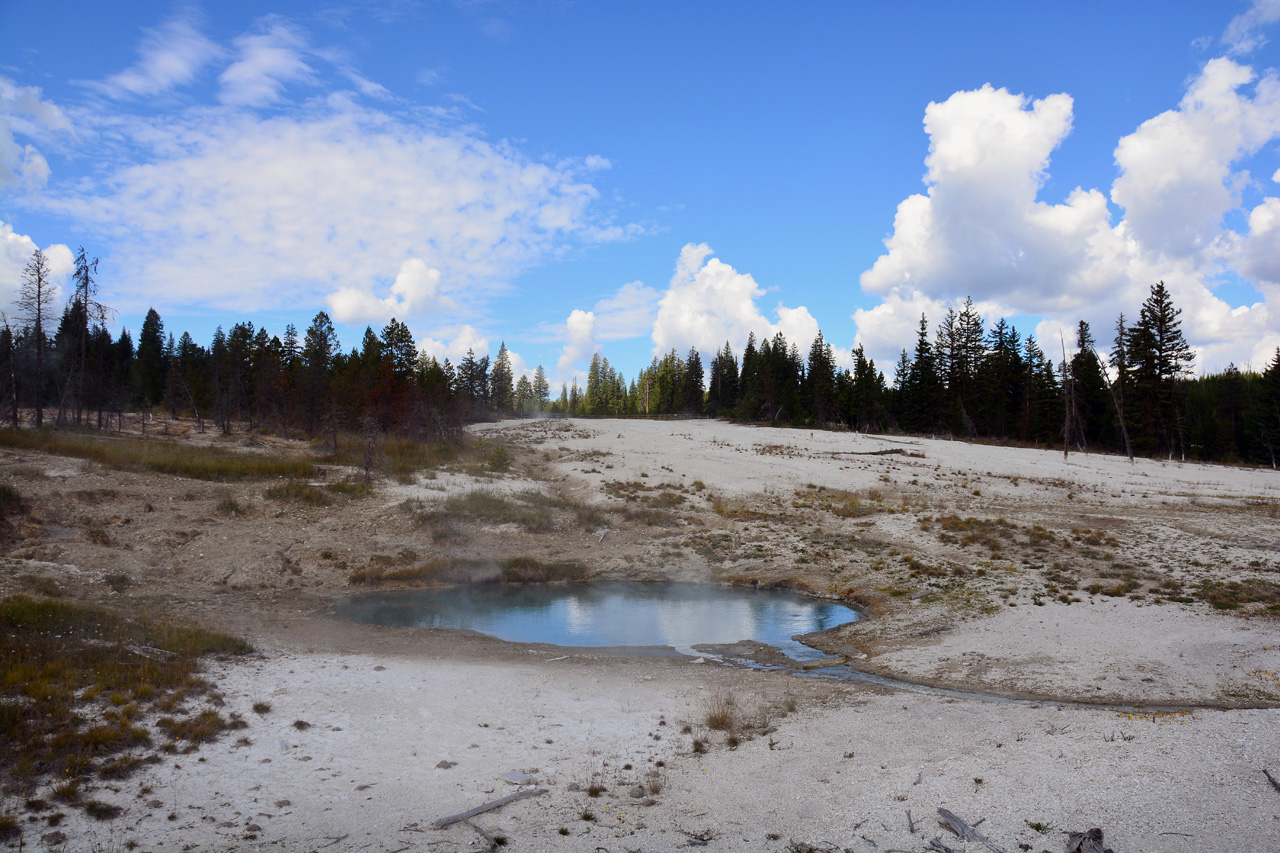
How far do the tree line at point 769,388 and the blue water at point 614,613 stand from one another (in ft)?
67.1

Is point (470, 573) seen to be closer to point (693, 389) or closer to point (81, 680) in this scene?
point (81, 680)

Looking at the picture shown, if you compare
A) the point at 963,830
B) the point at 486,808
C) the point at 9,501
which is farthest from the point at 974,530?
the point at 9,501

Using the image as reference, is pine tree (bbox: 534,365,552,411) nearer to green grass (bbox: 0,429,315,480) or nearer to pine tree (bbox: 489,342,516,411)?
pine tree (bbox: 489,342,516,411)

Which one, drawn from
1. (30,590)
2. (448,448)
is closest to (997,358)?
(448,448)

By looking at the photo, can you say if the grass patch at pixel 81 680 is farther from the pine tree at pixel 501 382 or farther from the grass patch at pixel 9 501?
A: the pine tree at pixel 501 382

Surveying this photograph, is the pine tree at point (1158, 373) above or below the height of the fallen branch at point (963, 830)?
above

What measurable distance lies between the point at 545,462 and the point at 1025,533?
28.4 meters

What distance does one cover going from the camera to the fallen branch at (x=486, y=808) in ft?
23.6

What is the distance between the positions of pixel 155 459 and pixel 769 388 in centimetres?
7308

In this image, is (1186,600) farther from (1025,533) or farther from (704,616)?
(704,616)

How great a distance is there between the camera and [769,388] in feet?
294

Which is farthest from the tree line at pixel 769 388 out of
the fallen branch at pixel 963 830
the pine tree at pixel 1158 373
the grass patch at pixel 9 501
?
the fallen branch at pixel 963 830

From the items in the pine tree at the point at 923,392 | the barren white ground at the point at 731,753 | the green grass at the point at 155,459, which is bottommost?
the barren white ground at the point at 731,753

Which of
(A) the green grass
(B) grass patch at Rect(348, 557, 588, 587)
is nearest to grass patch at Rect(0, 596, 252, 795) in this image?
(B) grass patch at Rect(348, 557, 588, 587)
